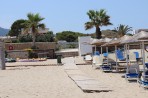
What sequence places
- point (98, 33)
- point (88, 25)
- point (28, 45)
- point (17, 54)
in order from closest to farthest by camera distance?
point (17, 54)
point (28, 45)
point (98, 33)
point (88, 25)

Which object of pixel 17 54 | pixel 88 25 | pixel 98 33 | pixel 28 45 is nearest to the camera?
pixel 17 54

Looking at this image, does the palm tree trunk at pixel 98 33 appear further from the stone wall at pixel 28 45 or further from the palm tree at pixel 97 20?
the stone wall at pixel 28 45

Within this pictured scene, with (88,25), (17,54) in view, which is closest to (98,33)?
(88,25)

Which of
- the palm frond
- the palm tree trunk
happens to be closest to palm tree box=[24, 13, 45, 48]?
the palm frond

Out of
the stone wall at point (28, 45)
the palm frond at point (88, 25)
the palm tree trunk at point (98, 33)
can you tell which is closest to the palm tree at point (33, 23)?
the stone wall at point (28, 45)

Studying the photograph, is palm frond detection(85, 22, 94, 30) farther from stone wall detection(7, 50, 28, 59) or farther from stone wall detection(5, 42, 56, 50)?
stone wall detection(7, 50, 28, 59)

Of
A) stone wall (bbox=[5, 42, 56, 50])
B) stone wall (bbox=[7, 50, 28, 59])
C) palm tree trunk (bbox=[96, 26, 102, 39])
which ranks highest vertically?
palm tree trunk (bbox=[96, 26, 102, 39])

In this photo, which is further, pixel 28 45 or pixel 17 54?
pixel 28 45

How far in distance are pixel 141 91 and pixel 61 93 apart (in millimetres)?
2483

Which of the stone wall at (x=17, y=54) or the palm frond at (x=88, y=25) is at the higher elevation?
the palm frond at (x=88, y=25)

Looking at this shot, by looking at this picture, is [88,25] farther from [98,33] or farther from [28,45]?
[28,45]

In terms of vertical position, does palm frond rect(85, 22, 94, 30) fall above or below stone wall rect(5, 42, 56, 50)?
above

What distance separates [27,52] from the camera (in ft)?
152

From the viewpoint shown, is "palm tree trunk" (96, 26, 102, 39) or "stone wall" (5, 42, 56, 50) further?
"palm tree trunk" (96, 26, 102, 39)
